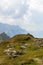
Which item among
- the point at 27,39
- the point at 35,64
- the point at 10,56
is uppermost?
the point at 27,39

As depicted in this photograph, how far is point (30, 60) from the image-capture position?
6719 cm

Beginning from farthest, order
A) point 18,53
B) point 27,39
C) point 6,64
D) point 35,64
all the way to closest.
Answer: point 27,39
point 18,53
point 6,64
point 35,64

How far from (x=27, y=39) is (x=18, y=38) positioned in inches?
265

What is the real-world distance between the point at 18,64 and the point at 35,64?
5269mm

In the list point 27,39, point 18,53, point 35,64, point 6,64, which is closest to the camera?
point 35,64

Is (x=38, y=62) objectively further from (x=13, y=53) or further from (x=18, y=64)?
(x=13, y=53)

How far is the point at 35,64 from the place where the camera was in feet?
208

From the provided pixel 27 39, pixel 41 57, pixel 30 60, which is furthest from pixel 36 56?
pixel 27 39

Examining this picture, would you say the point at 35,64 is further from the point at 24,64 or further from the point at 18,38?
the point at 18,38

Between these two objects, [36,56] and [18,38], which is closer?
[36,56]

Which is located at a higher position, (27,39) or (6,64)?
(27,39)

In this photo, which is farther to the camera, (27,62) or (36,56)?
(36,56)

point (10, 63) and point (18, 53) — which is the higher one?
point (18, 53)

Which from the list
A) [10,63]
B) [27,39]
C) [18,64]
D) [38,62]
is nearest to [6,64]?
[10,63]
